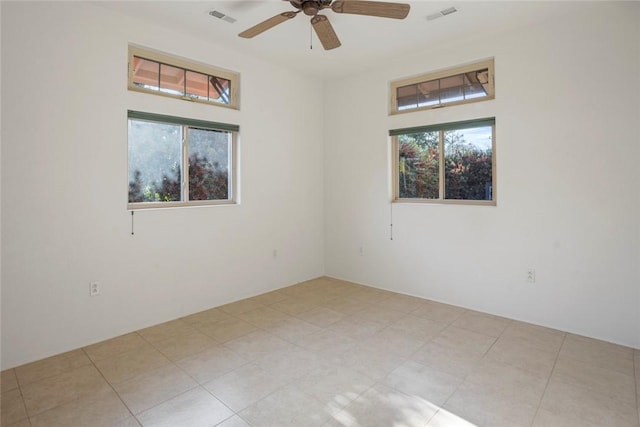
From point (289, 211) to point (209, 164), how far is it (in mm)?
1201

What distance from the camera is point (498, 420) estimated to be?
73.2 inches

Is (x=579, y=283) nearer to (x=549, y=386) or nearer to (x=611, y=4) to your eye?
(x=549, y=386)

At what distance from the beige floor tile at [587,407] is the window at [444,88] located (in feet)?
8.59

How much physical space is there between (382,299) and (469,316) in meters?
0.93

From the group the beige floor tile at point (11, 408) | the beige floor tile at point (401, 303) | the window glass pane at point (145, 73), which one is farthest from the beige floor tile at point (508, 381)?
the window glass pane at point (145, 73)

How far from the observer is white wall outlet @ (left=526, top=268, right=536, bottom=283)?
3.21 metres

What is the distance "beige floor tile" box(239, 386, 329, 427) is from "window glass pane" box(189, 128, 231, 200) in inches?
89.2

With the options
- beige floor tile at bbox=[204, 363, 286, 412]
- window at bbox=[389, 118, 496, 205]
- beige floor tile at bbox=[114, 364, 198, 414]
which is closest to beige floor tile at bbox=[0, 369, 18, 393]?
beige floor tile at bbox=[114, 364, 198, 414]

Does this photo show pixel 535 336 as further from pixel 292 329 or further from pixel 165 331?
pixel 165 331

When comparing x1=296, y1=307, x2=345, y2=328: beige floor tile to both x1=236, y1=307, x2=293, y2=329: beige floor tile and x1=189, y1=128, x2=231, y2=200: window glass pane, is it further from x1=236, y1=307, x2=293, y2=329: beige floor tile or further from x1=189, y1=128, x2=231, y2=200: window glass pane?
x1=189, y1=128, x2=231, y2=200: window glass pane

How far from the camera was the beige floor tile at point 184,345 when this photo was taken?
264 cm

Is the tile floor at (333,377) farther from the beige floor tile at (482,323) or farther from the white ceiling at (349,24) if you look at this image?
the white ceiling at (349,24)

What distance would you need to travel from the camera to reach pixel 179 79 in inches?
135

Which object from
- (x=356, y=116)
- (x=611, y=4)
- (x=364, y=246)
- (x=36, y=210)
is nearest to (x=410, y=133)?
(x=356, y=116)
